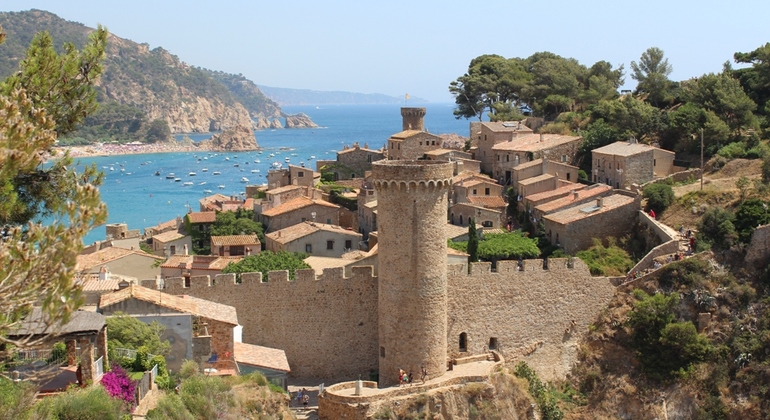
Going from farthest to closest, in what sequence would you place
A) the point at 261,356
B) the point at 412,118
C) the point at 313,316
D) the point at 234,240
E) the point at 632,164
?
the point at 412,118 < the point at 632,164 < the point at 234,240 < the point at 313,316 < the point at 261,356

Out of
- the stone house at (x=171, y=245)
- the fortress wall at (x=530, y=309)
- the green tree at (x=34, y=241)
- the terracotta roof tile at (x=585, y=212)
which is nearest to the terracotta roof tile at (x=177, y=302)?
the fortress wall at (x=530, y=309)

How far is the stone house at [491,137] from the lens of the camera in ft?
148

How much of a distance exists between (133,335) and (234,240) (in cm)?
1698

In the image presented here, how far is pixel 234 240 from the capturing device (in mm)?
37344

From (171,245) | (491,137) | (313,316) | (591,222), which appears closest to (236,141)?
(491,137)

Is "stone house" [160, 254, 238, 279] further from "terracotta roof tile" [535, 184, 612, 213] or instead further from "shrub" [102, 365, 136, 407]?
"shrub" [102, 365, 136, 407]

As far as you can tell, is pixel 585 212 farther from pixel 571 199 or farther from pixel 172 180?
pixel 172 180

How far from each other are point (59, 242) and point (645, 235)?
25.0 m

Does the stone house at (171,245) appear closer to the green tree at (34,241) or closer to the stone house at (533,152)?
the stone house at (533,152)

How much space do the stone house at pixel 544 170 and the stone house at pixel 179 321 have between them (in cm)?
2006

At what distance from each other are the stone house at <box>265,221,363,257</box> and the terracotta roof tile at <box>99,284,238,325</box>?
10758 millimetres

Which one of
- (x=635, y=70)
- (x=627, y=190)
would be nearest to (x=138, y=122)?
(x=635, y=70)

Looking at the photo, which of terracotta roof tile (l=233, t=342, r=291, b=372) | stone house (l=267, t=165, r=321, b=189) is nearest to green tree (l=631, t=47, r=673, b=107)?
stone house (l=267, t=165, r=321, b=189)

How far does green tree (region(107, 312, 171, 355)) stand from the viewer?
20359 mm
